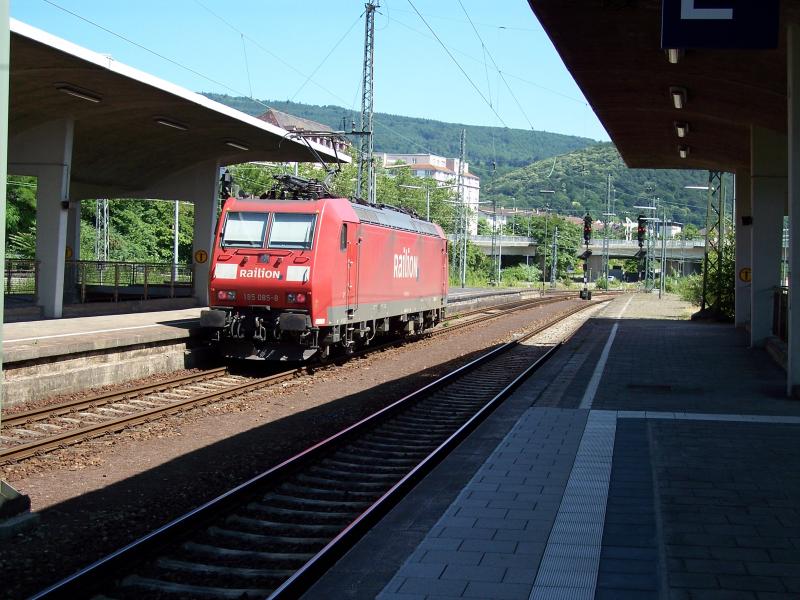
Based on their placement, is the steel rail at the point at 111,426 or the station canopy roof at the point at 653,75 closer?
the steel rail at the point at 111,426

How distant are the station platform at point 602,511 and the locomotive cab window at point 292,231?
577cm

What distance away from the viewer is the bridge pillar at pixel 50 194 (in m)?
20.5

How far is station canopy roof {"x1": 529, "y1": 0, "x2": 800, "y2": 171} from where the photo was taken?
12.4m

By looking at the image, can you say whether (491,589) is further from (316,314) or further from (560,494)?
(316,314)

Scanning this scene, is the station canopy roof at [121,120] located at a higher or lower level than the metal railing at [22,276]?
higher

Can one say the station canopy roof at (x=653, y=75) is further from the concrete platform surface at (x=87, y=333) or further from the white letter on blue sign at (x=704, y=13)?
the concrete platform surface at (x=87, y=333)

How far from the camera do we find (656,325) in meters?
31.0

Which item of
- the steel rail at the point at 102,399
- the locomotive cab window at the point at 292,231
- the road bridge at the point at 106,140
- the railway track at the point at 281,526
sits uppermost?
the road bridge at the point at 106,140

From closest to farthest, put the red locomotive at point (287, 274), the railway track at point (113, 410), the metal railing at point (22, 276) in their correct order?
1. the railway track at point (113, 410)
2. the red locomotive at point (287, 274)
3. the metal railing at point (22, 276)

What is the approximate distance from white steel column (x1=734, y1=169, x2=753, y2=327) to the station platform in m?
14.5

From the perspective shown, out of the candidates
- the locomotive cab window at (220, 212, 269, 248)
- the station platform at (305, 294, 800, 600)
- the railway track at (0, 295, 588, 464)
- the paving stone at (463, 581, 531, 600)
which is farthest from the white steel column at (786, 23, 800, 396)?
the paving stone at (463, 581, 531, 600)

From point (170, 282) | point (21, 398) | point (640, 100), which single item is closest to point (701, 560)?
point (21, 398)

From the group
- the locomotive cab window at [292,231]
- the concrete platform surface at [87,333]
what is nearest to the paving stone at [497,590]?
the concrete platform surface at [87,333]

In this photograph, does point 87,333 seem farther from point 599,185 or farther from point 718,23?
point 599,185
